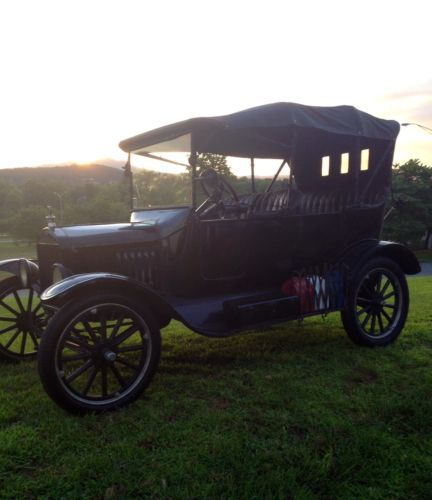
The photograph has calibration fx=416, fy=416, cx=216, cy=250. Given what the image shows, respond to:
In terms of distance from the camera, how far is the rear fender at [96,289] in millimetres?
2944

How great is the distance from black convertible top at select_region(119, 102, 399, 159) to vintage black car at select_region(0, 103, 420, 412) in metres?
0.01

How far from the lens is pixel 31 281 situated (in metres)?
4.18

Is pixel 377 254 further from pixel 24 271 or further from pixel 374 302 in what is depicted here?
pixel 24 271

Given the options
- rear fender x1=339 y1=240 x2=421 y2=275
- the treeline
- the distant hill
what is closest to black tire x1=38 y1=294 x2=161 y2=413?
the treeline

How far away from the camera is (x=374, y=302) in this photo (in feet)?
15.2

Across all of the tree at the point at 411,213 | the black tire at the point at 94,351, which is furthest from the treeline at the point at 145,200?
the black tire at the point at 94,351

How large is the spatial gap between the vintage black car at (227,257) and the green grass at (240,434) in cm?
33

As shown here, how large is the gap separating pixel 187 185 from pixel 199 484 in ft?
8.64

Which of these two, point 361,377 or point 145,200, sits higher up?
point 145,200

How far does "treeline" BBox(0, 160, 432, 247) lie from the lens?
4.64 meters

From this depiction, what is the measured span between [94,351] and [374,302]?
3.10 m

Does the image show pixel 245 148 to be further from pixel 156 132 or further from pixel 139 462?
pixel 139 462

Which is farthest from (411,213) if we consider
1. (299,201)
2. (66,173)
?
(66,173)

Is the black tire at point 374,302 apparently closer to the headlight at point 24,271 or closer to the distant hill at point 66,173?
the headlight at point 24,271
